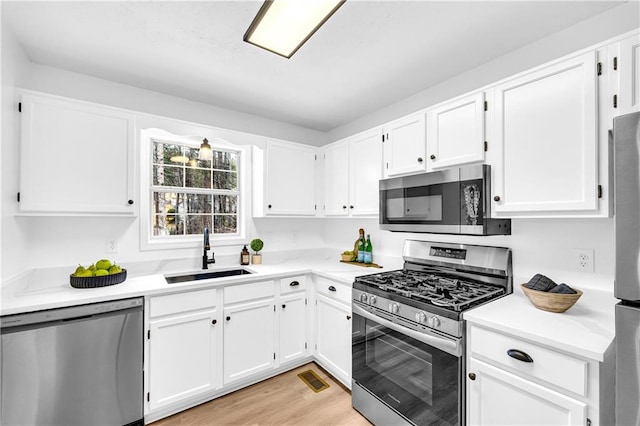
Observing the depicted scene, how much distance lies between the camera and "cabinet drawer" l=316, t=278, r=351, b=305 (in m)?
2.28

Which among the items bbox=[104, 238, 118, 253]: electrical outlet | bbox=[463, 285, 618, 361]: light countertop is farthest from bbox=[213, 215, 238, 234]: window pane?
bbox=[463, 285, 618, 361]: light countertop

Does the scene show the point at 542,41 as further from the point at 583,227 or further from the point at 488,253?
the point at 488,253

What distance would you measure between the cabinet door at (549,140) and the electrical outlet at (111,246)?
2.92m

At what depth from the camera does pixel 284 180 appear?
3.02 metres

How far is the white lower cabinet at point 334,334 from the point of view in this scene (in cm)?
229

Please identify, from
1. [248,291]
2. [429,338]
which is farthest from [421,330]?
[248,291]

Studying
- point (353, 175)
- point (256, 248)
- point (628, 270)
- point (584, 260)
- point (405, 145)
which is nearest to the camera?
point (628, 270)

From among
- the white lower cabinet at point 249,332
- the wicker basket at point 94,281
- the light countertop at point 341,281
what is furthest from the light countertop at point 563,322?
the wicker basket at point 94,281

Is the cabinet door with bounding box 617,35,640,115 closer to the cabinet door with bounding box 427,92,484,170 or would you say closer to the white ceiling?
the white ceiling

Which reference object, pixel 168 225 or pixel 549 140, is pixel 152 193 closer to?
pixel 168 225

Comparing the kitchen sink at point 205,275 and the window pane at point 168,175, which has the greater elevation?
the window pane at point 168,175

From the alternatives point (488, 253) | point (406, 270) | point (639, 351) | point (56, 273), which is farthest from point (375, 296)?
point (56, 273)

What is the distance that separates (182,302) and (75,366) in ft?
2.13

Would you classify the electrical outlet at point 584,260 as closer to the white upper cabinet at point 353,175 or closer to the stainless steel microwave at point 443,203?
the stainless steel microwave at point 443,203
